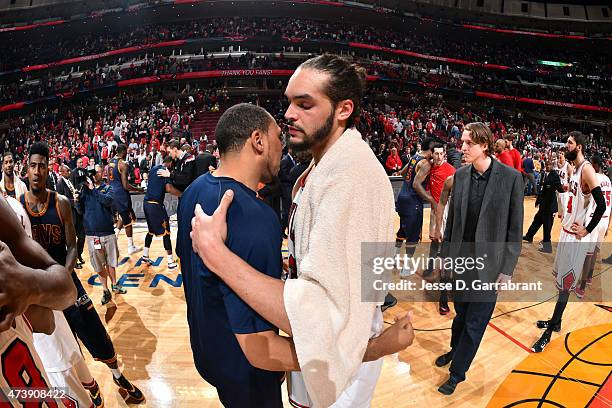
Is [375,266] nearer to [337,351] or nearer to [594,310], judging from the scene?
[337,351]

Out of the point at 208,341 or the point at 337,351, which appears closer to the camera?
the point at 337,351

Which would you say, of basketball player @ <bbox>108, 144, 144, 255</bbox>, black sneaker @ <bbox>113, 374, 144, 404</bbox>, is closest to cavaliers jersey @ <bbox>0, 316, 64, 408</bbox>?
black sneaker @ <bbox>113, 374, 144, 404</bbox>

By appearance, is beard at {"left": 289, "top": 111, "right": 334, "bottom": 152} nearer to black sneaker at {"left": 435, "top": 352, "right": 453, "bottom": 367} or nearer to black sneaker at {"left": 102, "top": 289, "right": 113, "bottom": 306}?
black sneaker at {"left": 435, "top": 352, "right": 453, "bottom": 367}

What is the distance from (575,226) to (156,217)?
5298mm

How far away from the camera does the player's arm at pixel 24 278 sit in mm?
829

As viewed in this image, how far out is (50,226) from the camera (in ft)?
9.52

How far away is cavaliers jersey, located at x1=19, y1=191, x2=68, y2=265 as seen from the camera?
2.88 metres

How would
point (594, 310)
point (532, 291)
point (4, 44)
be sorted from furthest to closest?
1. point (4, 44)
2. point (532, 291)
3. point (594, 310)

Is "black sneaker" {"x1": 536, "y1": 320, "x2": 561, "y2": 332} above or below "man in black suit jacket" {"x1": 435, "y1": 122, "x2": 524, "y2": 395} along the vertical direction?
below

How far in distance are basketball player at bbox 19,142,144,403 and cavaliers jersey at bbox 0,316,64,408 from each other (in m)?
1.91

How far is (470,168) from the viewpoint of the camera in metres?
3.14

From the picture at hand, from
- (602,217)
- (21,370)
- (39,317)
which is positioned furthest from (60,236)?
(602,217)

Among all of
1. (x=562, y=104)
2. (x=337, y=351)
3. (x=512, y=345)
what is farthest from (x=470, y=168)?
(x=562, y=104)

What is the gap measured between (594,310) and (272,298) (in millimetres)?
5030
